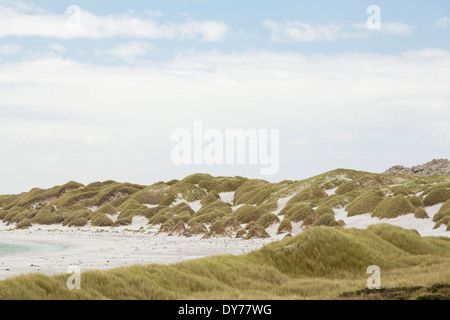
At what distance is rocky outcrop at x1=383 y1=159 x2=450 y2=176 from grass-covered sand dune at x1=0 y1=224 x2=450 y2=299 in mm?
91702

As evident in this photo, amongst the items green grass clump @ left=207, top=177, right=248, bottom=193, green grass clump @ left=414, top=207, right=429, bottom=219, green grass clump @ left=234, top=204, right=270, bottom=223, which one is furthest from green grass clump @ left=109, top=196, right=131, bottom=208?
green grass clump @ left=414, top=207, right=429, bottom=219

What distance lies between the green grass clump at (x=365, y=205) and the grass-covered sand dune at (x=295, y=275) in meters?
20.7

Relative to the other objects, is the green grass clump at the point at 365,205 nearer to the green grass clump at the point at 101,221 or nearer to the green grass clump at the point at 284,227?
the green grass clump at the point at 284,227

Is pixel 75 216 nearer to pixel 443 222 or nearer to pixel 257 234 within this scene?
pixel 257 234

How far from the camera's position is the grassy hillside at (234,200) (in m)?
47.1

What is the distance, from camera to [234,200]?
8169cm

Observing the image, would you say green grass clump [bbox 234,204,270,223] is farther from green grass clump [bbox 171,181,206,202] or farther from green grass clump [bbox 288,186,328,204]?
green grass clump [bbox 171,181,206,202]

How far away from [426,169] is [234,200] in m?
64.2

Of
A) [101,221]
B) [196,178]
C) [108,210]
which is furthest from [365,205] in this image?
[196,178]

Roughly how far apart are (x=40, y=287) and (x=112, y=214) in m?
66.1

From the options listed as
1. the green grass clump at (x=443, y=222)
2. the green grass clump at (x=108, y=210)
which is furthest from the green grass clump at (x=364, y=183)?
the green grass clump at (x=108, y=210)

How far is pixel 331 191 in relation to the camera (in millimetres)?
69062
